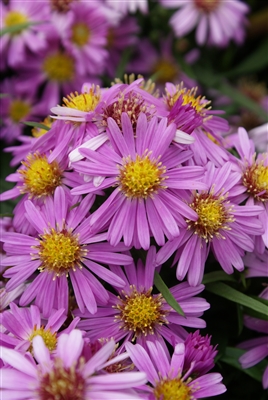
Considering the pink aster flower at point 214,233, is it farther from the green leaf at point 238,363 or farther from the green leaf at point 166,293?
the green leaf at point 238,363

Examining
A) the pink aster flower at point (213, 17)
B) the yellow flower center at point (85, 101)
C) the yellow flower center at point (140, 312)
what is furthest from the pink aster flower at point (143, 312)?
the pink aster flower at point (213, 17)

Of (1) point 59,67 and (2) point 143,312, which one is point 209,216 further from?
(1) point 59,67

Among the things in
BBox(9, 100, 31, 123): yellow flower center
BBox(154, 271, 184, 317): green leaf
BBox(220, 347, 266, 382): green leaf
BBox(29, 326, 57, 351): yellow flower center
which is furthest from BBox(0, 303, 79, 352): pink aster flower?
BBox(9, 100, 31, 123): yellow flower center

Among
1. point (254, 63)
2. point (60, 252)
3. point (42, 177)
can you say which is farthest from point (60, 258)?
point (254, 63)

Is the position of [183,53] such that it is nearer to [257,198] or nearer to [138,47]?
[138,47]

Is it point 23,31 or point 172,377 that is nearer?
point 172,377
